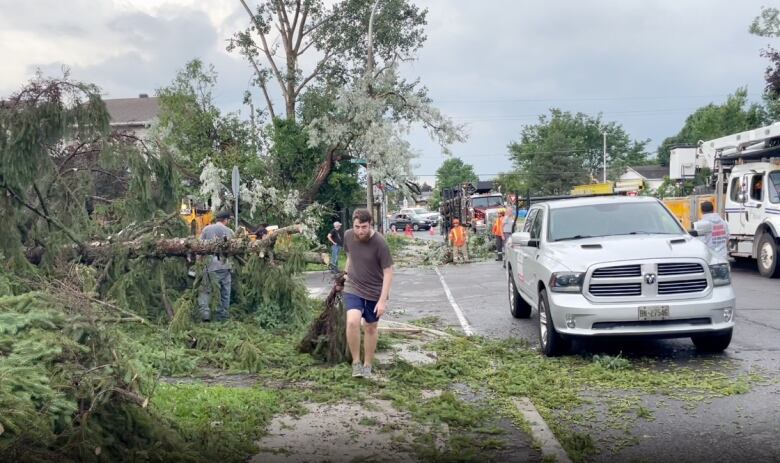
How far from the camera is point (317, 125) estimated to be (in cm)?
2836

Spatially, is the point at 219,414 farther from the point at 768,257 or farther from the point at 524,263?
the point at 768,257

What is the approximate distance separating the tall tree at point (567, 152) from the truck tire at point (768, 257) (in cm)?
5339

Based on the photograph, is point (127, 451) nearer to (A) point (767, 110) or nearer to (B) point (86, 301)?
(B) point (86, 301)

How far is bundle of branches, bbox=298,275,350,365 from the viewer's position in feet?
25.7

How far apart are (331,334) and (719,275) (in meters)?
4.07

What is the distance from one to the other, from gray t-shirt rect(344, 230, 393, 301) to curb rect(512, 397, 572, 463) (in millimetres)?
1724

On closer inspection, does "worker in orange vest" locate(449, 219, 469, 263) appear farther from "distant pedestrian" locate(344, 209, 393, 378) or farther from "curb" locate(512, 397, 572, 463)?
"curb" locate(512, 397, 572, 463)

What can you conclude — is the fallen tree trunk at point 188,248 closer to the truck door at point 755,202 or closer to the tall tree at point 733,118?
the truck door at point 755,202

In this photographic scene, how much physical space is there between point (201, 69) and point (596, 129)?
68.8m

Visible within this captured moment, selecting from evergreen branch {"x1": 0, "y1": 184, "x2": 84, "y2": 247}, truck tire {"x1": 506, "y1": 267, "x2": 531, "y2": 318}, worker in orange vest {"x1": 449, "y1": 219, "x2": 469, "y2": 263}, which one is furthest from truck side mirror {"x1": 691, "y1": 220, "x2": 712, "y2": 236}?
worker in orange vest {"x1": 449, "y1": 219, "x2": 469, "y2": 263}

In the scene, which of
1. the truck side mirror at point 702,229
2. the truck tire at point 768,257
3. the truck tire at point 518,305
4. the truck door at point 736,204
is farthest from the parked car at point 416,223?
the truck side mirror at point 702,229

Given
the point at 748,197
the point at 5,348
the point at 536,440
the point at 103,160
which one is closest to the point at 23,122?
the point at 103,160

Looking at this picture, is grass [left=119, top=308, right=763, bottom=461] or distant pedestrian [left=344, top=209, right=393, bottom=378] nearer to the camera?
grass [left=119, top=308, right=763, bottom=461]

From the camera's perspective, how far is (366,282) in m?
7.21
